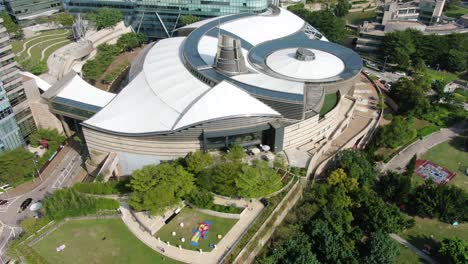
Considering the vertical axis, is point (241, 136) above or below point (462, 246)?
above

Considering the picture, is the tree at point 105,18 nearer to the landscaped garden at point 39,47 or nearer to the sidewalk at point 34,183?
the landscaped garden at point 39,47

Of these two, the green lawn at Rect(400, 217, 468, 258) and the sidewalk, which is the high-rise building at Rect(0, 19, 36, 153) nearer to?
the sidewalk

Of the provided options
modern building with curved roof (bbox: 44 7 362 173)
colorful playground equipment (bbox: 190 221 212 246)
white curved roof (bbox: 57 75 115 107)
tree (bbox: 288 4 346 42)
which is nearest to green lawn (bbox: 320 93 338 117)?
modern building with curved roof (bbox: 44 7 362 173)

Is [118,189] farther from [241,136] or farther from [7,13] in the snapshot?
[7,13]

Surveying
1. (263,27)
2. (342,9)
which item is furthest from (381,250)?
(342,9)

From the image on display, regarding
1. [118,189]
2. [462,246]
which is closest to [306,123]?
[462,246]

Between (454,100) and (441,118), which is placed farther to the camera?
(454,100)

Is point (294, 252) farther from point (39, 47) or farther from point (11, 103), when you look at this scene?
point (39, 47)
